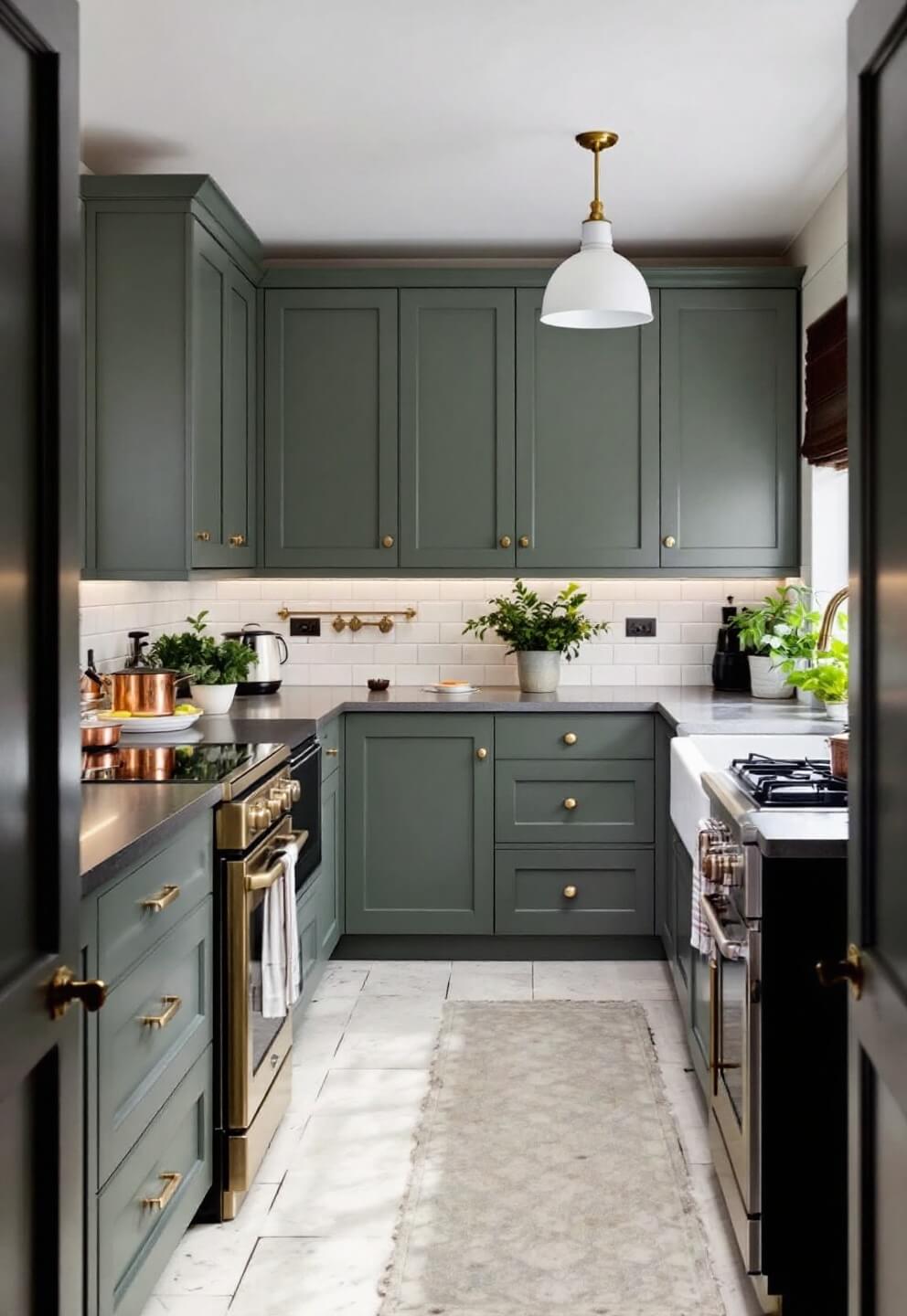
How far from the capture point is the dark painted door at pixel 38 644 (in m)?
1.27

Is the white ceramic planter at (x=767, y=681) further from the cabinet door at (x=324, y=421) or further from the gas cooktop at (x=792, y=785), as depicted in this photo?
the gas cooktop at (x=792, y=785)

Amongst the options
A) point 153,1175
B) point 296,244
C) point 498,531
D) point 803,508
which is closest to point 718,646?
point 803,508

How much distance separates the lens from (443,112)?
355 cm

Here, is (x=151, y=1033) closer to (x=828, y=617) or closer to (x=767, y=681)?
(x=828, y=617)

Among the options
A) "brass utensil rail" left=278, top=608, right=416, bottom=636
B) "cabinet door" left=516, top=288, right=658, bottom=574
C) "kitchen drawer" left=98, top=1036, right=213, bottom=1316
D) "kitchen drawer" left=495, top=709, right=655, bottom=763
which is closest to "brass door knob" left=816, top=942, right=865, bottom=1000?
"kitchen drawer" left=98, top=1036, right=213, bottom=1316

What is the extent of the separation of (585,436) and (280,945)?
2598 mm

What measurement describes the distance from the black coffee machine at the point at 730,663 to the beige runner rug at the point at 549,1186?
5.05ft

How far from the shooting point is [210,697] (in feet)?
13.7

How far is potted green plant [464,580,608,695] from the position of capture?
4.85 metres

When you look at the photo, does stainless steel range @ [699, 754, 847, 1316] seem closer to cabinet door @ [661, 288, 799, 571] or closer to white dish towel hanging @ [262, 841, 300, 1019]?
white dish towel hanging @ [262, 841, 300, 1019]

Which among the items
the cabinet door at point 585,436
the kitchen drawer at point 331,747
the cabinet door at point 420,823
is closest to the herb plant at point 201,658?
the kitchen drawer at point 331,747

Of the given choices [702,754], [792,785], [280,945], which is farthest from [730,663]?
[280,945]

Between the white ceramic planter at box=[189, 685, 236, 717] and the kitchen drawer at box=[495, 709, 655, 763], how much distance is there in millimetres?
978

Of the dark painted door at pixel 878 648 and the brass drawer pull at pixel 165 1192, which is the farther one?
the brass drawer pull at pixel 165 1192
